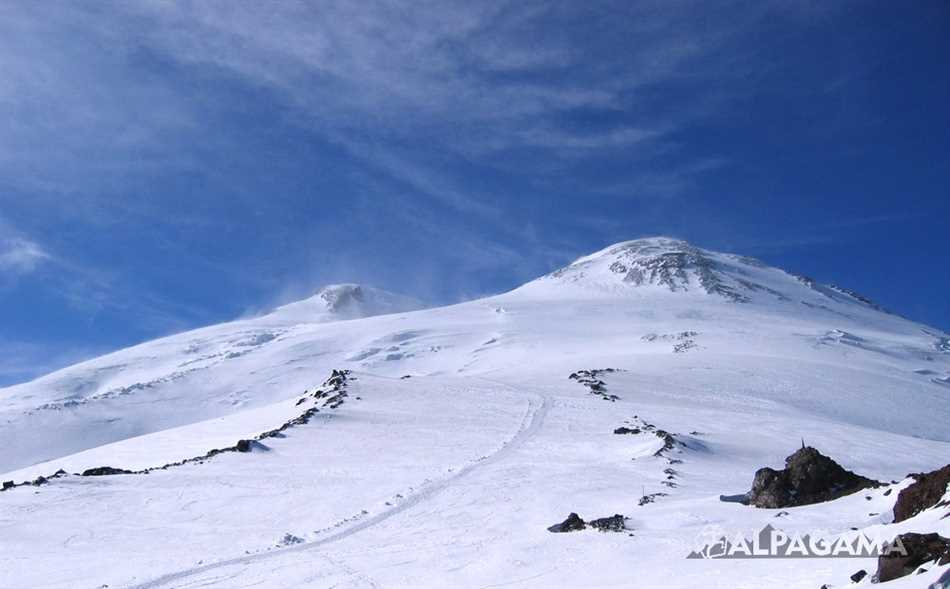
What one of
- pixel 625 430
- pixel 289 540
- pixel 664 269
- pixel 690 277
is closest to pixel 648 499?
pixel 289 540

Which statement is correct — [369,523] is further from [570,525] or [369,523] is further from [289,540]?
[570,525]

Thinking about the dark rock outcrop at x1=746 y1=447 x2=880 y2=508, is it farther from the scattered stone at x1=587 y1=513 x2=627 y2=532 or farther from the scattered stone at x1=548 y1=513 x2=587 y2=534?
the scattered stone at x1=548 y1=513 x2=587 y2=534

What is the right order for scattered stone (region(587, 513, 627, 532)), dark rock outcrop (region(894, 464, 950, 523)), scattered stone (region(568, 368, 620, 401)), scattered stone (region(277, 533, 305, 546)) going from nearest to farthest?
dark rock outcrop (region(894, 464, 950, 523)), scattered stone (region(587, 513, 627, 532)), scattered stone (region(277, 533, 305, 546)), scattered stone (region(568, 368, 620, 401))

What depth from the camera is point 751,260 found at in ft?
568

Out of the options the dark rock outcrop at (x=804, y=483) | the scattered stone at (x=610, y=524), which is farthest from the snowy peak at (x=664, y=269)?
the scattered stone at (x=610, y=524)

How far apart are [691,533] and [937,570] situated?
23.5 ft

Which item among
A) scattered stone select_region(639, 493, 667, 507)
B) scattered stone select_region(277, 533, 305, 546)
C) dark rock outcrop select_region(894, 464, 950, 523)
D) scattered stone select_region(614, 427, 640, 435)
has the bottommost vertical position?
dark rock outcrop select_region(894, 464, 950, 523)

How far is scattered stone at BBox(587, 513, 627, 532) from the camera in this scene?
16266mm

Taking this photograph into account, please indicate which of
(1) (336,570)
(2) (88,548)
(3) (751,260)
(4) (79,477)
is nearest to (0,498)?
(4) (79,477)

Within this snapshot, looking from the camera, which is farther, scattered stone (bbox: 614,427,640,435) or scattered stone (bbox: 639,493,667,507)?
scattered stone (bbox: 614,427,640,435)

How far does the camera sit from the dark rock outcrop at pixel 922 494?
38.0 ft

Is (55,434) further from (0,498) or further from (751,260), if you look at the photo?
(751,260)

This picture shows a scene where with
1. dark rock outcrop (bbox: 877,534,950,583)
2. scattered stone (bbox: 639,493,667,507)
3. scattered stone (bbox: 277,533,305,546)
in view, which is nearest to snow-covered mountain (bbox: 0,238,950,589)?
scattered stone (bbox: 639,493,667,507)

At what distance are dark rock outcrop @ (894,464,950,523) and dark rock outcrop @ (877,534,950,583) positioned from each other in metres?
2.42
